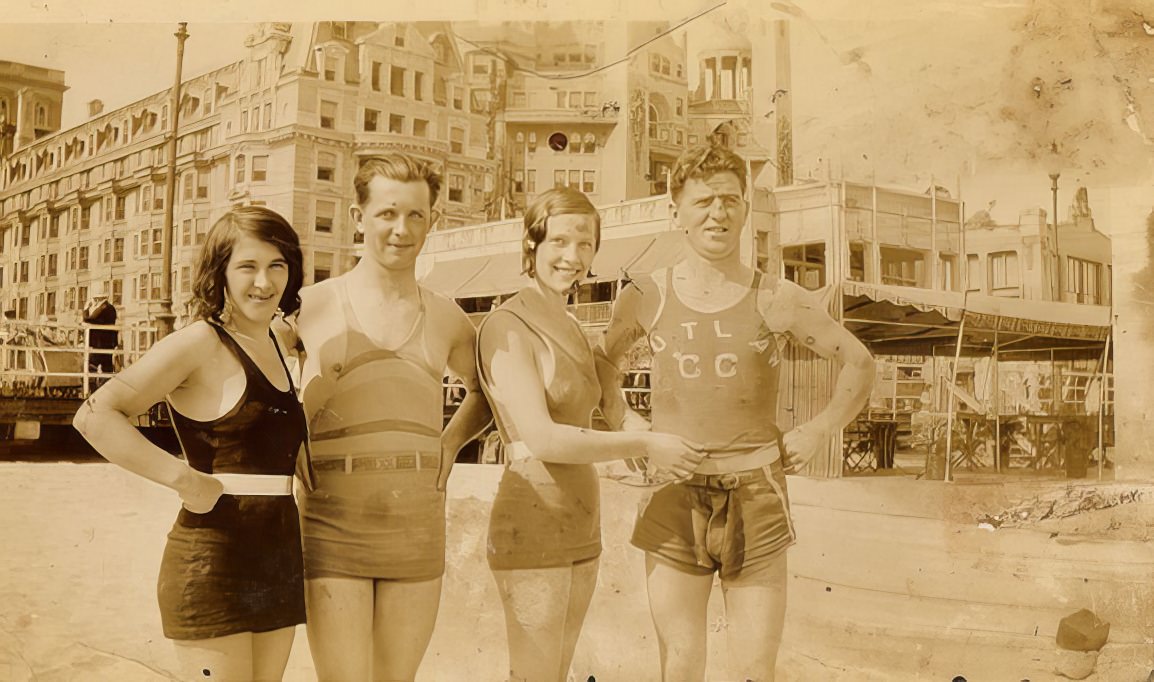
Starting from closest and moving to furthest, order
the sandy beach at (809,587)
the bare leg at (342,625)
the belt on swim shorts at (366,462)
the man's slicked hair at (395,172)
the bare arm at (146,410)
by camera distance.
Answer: the bare arm at (146,410), the bare leg at (342,625), the belt on swim shorts at (366,462), the man's slicked hair at (395,172), the sandy beach at (809,587)

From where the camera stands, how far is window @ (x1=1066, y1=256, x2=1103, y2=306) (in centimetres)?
389

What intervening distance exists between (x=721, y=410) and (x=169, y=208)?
2.37 meters

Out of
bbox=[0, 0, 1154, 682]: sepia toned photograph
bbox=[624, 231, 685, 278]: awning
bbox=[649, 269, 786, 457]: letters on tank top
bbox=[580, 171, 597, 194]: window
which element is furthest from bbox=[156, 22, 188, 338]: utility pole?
bbox=[649, 269, 786, 457]: letters on tank top

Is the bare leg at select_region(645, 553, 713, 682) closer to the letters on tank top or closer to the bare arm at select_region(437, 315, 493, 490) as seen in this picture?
the letters on tank top

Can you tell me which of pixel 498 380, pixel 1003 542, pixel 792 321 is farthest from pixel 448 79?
pixel 1003 542

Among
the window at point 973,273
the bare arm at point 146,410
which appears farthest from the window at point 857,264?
the bare arm at point 146,410

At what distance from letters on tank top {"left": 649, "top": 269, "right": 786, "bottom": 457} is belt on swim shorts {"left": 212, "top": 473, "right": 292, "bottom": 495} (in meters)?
1.32

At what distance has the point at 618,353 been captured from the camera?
3.54 metres

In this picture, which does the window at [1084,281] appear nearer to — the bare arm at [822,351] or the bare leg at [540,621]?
the bare arm at [822,351]

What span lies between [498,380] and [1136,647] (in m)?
2.69

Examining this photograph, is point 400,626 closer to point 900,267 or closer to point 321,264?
point 321,264

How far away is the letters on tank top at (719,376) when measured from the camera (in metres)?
3.46

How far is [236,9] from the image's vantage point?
404 centimetres

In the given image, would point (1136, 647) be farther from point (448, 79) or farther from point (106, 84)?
point (106, 84)
